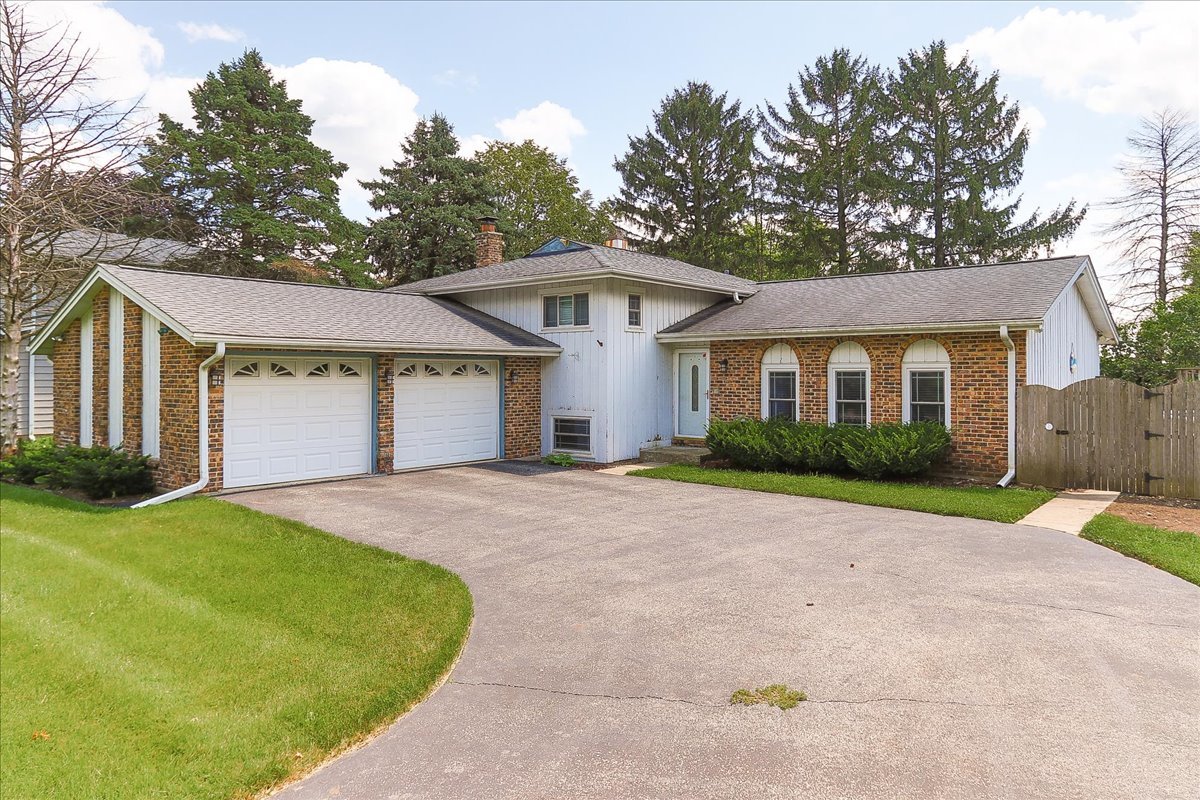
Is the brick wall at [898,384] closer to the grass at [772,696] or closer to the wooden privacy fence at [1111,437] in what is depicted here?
the wooden privacy fence at [1111,437]

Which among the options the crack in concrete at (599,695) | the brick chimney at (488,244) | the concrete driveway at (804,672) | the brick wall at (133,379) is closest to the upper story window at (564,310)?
the brick chimney at (488,244)

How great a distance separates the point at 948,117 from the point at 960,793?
30979mm

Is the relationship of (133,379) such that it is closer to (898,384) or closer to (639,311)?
(639,311)

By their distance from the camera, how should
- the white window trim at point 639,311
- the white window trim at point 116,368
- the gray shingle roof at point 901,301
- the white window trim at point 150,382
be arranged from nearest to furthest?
the white window trim at point 150,382 < the gray shingle roof at point 901,301 < the white window trim at point 116,368 < the white window trim at point 639,311

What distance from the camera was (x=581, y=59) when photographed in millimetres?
17141

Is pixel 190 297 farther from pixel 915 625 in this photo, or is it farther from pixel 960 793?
pixel 960 793

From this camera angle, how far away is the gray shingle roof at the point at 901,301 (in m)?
12.0

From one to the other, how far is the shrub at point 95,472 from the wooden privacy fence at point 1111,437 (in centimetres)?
1432

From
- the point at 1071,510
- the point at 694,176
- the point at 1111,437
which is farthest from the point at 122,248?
the point at 1111,437

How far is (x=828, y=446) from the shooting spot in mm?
12477

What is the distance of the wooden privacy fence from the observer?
33.2 feet

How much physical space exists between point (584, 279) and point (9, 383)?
40.0ft

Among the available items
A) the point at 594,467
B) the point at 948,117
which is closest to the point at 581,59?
the point at 594,467

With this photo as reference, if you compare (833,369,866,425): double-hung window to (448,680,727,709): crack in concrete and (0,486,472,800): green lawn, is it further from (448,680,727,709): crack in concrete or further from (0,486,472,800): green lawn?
(448,680,727,709): crack in concrete
